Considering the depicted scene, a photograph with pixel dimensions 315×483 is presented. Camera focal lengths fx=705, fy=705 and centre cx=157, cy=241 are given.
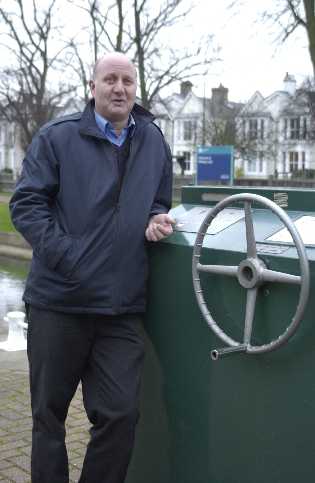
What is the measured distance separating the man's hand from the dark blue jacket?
3cm

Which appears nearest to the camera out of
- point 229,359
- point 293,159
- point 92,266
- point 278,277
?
point 278,277

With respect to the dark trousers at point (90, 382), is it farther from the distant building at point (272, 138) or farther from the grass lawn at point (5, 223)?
the distant building at point (272, 138)

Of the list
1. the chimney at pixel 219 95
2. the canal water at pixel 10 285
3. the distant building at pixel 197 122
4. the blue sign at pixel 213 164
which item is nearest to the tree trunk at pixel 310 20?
the canal water at pixel 10 285

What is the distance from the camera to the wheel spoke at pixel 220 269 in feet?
7.18

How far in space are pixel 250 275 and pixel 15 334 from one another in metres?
4.08

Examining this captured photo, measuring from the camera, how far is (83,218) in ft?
8.19

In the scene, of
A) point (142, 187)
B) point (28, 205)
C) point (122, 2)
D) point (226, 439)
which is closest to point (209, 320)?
point (226, 439)

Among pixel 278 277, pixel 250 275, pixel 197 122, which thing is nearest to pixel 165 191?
pixel 250 275

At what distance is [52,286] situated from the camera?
2.52m

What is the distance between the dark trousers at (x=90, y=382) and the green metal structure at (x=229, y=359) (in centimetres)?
15

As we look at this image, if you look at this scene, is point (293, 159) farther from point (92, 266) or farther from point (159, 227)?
point (92, 266)

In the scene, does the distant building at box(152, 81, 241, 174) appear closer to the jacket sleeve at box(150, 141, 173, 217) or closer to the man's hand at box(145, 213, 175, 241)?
the jacket sleeve at box(150, 141, 173, 217)

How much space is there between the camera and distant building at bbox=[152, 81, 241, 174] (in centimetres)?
5084

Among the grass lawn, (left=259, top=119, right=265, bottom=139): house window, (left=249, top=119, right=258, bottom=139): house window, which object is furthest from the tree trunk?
(left=259, top=119, right=265, bottom=139): house window
